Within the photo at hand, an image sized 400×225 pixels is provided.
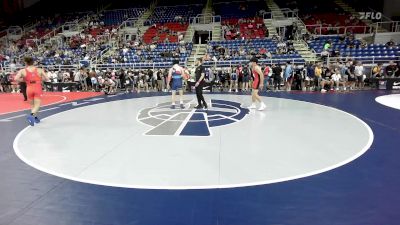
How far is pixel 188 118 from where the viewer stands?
7938 millimetres

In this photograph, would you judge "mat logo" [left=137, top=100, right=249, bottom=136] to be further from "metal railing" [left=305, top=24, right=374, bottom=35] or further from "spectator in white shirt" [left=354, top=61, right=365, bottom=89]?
"metal railing" [left=305, top=24, right=374, bottom=35]

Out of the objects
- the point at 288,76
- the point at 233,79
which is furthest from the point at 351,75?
the point at 233,79

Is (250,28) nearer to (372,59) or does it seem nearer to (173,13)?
(173,13)

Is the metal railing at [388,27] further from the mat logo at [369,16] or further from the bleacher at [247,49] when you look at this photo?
the bleacher at [247,49]

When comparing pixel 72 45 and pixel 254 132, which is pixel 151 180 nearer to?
pixel 254 132

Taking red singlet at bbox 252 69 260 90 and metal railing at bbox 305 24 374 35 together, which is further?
metal railing at bbox 305 24 374 35

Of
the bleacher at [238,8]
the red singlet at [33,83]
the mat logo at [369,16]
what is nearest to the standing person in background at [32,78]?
the red singlet at [33,83]

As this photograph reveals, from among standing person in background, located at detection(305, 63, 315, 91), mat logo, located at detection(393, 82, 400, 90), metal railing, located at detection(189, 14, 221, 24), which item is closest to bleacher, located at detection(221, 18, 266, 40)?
metal railing, located at detection(189, 14, 221, 24)

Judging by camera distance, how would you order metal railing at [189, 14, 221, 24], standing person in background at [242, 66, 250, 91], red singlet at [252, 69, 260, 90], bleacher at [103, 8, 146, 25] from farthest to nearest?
bleacher at [103, 8, 146, 25] → metal railing at [189, 14, 221, 24] → standing person in background at [242, 66, 250, 91] → red singlet at [252, 69, 260, 90]

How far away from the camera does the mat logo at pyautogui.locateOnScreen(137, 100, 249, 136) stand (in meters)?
6.59

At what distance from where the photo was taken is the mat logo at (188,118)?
6.59m

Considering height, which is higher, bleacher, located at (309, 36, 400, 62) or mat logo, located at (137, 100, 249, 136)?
bleacher, located at (309, 36, 400, 62)

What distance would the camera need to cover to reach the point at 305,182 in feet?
12.7

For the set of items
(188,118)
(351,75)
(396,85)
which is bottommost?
(188,118)
